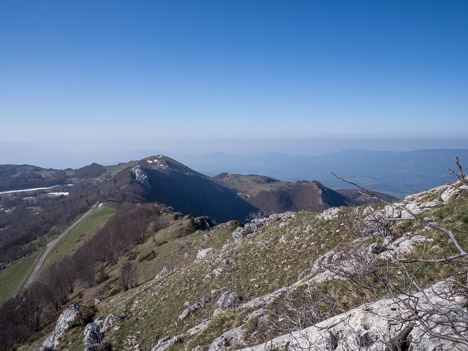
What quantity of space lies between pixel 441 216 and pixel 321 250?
21.4 ft

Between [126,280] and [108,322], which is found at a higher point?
[108,322]

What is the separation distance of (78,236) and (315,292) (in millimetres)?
97255

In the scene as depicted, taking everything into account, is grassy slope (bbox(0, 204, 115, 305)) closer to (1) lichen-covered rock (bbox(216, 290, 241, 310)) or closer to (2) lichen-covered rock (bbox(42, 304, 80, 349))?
(2) lichen-covered rock (bbox(42, 304, 80, 349))

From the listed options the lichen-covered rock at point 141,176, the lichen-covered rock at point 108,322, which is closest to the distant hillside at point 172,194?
the lichen-covered rock at point 141,176

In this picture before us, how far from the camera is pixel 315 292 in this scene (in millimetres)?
9602

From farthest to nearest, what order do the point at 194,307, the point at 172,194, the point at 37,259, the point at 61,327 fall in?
the point at 172,194
the point at 37,259
the point at 61,327
the point at 194,307

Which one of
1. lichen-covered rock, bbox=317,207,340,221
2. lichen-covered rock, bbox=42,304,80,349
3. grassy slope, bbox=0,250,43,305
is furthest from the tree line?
lichen-covered rock, bbox=317,207,340,221

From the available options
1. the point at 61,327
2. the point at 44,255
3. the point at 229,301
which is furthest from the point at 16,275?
the point at 229,301

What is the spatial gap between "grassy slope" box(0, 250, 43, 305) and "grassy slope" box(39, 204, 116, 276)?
5185 mm

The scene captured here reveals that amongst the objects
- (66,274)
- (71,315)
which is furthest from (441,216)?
(66,274)

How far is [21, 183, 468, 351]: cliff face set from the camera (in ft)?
15.5

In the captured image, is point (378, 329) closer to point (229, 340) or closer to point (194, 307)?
point (229, 340)

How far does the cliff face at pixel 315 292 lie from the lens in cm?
472

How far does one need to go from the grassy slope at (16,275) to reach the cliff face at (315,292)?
67489 mm
